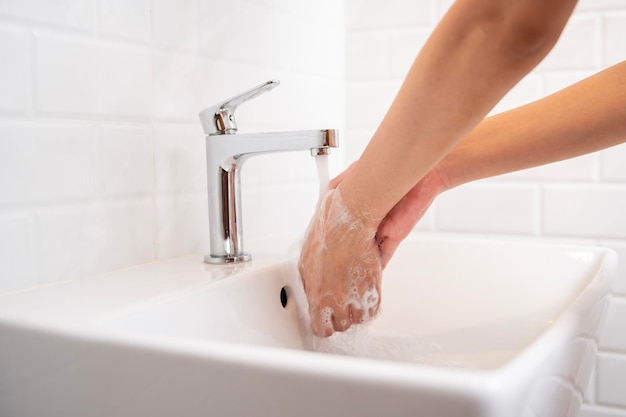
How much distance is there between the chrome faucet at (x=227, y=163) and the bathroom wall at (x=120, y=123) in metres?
0.06

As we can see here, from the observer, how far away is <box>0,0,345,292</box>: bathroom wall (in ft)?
2.04

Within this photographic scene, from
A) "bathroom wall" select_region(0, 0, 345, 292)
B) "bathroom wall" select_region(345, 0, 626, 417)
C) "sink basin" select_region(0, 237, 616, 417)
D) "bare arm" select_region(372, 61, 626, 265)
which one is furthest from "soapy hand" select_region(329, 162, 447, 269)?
"bathroom wall" select_region(345, 0, 626, 417)

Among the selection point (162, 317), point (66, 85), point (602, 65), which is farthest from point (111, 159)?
point (602, 65)

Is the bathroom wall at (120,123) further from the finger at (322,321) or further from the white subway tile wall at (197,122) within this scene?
the finger at (322,321)

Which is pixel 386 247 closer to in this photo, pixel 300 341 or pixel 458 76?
pixel 300 341

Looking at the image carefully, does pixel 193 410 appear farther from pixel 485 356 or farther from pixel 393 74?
pixel 393 74

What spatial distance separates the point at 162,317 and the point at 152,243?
200 mm

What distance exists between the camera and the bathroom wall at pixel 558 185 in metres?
1.07

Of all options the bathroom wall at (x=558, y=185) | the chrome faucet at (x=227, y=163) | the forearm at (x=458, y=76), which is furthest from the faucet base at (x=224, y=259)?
the bathroom wall at (x=558, y=185)

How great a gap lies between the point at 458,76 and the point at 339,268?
0.88 feet

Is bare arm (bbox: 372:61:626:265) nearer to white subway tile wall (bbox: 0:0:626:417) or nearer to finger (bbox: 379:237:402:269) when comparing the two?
finger (bbox: 379:237:402:269)

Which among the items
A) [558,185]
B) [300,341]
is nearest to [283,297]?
[300,341]

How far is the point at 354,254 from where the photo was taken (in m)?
0.70

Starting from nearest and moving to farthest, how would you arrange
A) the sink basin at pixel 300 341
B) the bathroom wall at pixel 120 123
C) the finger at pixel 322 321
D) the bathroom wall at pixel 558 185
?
the sink basin at pixel 300 341
the bathroom wall at pixel 120 123
the finger at pixel 322 321
the bathroom wall at pixel 558 185
